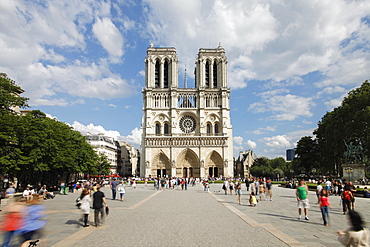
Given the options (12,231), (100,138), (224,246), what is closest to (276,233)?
(224,246)

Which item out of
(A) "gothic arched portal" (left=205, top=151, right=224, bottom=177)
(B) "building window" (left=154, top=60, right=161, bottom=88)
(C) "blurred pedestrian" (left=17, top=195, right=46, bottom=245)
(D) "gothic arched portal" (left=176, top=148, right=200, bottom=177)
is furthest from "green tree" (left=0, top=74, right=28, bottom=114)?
(A) "gothic arched portal" (left=205, top=151, right=224, bottom=177)

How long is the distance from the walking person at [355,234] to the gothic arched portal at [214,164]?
2413 inches

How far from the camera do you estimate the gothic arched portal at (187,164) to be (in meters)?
66.4

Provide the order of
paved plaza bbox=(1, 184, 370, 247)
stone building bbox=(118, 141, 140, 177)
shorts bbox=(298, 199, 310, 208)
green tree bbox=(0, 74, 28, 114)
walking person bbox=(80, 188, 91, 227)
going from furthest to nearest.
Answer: stone building bbox=(118, 141, 140, 177)
green tree bbox=(0, 74, 28, 114)
shorts bbox=(298, 199, 310, 208)
walking person bbox=(80, 188, 91, 227)
paved plaza bbox=(1, 184, 370, 247)

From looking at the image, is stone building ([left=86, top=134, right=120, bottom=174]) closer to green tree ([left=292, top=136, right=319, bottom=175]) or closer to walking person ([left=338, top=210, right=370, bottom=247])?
green tree ([left=292, top=136, right=319, bottom=175])

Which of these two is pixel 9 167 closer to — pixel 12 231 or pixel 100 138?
Result: pixel 12 231

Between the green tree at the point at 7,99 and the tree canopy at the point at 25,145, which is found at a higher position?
the green tree at the point at 7,99

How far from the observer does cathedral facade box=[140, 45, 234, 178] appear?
217 ft

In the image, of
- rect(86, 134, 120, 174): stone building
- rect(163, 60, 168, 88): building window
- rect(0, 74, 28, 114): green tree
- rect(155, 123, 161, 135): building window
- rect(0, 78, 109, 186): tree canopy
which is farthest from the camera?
rect(86, 134, 120, 174): stone building

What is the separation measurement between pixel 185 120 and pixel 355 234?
210ft

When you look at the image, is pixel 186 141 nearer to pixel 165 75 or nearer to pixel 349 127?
pixel 165 75

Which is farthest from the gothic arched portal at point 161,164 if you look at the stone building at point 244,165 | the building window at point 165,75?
the stone building at point 244,165

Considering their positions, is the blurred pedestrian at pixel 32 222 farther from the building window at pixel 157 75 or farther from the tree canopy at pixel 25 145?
the building window at pixel 157 75

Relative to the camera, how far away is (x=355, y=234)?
5395 mm
